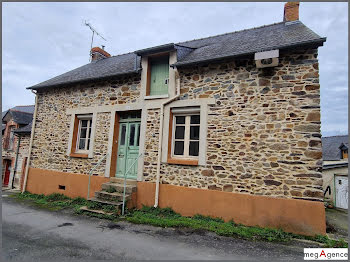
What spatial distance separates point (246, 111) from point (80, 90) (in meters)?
6.44

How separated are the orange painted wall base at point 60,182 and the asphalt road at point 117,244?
188 centimetres

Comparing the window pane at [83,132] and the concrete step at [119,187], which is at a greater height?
the window pane at [83,132]

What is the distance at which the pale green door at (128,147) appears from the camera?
685 cm

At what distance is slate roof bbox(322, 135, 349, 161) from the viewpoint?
17156mm

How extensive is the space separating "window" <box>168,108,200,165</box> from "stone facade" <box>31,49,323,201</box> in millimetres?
350

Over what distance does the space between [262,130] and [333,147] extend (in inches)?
713

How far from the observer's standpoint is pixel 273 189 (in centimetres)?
479

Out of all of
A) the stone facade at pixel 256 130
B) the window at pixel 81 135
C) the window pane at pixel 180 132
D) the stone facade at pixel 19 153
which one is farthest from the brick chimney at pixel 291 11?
the stone facade at pixel 19 153

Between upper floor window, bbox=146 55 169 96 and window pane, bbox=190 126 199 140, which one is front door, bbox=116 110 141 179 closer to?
upper floor window, bbox=146 55 169 96

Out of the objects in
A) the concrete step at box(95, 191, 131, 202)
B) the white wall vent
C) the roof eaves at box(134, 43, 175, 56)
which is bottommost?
the concrete step at box(95, 191, 131, 202)

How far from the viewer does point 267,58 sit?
4898 mm

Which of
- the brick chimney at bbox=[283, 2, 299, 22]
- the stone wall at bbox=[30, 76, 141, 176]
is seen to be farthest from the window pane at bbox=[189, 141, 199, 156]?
the brick chimney at bbox=[283, 2, 299, 22]

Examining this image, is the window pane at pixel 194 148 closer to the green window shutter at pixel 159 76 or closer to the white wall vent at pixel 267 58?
the green window shutter at pixel 159 76

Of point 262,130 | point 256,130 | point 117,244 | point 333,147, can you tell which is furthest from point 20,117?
point 333,147
